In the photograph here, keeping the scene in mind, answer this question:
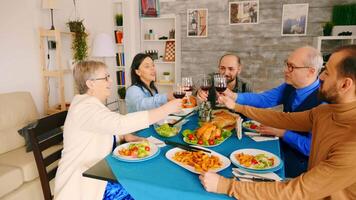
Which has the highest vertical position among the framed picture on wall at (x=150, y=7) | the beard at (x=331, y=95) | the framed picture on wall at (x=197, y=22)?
the framed picture on wall at (x=150, y=7)

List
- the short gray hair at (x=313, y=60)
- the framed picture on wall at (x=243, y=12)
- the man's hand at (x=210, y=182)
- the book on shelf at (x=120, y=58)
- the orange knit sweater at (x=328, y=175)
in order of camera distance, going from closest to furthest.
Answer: the orange knit sweater at (x=328, y=175) → the man's hand at (x=210, y=182) → the short gray hair at (x=313, y=60) → the framed picture on wall at (x=243, y=12) → the book on shelf at (x=120, y=58)

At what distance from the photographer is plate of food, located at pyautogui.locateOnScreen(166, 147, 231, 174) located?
1276 mm

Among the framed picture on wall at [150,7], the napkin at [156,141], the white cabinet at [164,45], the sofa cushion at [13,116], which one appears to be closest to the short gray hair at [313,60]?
the napkin at [156,141]

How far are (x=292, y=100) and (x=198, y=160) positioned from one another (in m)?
1.23

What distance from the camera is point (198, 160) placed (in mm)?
1347

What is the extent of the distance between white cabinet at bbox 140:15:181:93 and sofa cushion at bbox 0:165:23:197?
299cm

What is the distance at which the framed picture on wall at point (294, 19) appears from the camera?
424 centimetres

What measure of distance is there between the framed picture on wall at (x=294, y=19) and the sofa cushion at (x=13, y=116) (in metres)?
3.92

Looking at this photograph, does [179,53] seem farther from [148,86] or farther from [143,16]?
[148,86]

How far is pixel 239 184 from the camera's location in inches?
42.7

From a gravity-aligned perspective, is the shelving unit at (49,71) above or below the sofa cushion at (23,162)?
above

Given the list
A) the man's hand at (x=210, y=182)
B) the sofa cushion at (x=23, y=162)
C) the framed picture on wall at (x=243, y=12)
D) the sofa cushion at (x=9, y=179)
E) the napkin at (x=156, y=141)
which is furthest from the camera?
the framed picture on wall at (x=243, y=12)

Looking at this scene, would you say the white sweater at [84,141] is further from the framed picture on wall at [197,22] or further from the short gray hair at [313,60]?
the framed picture on wall at [197,22]

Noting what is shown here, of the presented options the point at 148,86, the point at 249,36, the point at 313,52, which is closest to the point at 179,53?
the point at 249,36
